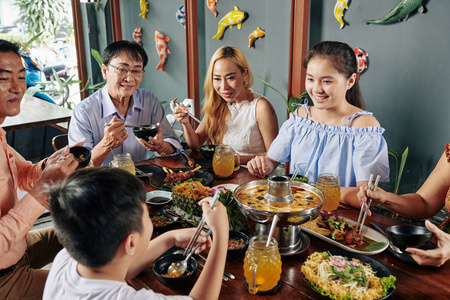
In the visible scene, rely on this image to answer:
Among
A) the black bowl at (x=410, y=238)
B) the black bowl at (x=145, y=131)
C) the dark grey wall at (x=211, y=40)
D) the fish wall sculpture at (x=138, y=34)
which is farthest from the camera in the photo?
the fish wall sculpture at (x=138, y=34)

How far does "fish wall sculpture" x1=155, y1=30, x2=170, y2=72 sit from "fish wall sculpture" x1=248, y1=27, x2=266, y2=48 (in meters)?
1.71

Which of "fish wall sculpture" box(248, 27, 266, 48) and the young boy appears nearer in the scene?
the young boy

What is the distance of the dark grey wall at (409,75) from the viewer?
288cm

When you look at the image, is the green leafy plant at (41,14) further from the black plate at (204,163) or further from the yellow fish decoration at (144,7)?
the black plate at (204,163)

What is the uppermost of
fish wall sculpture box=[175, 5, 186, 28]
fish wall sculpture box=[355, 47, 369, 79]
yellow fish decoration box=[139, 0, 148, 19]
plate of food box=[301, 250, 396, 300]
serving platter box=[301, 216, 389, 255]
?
yellow fish decoration box=[139, 0, 148, 19]

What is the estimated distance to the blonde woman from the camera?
3074 millimetres

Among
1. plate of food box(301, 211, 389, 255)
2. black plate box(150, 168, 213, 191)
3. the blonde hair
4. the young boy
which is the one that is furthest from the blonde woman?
the young boy

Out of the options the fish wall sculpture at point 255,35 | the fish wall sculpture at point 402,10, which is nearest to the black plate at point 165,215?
the fish wall sculpture at point 402,10

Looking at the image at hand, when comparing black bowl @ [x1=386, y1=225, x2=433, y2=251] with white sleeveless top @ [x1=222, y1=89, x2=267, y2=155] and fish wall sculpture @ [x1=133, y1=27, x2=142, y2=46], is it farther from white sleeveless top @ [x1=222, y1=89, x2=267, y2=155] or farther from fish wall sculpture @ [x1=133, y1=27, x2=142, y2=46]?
fish wall sculpture @ [x1=133, y1=27, x2=142, y2=46]

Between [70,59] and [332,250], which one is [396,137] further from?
[70,59]

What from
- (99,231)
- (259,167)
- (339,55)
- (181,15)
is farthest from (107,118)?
(181,15)

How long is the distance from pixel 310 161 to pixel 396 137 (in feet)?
3.99

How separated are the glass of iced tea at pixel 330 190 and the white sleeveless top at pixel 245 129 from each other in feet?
4.89

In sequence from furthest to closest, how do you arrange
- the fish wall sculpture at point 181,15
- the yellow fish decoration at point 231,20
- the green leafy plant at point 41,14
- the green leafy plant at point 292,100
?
the green leafy plant at point 41,14
the fish wall sculpture at point 181,15
the yellow fish decoration at point 231,20
the green leafy plant at point 292,100
